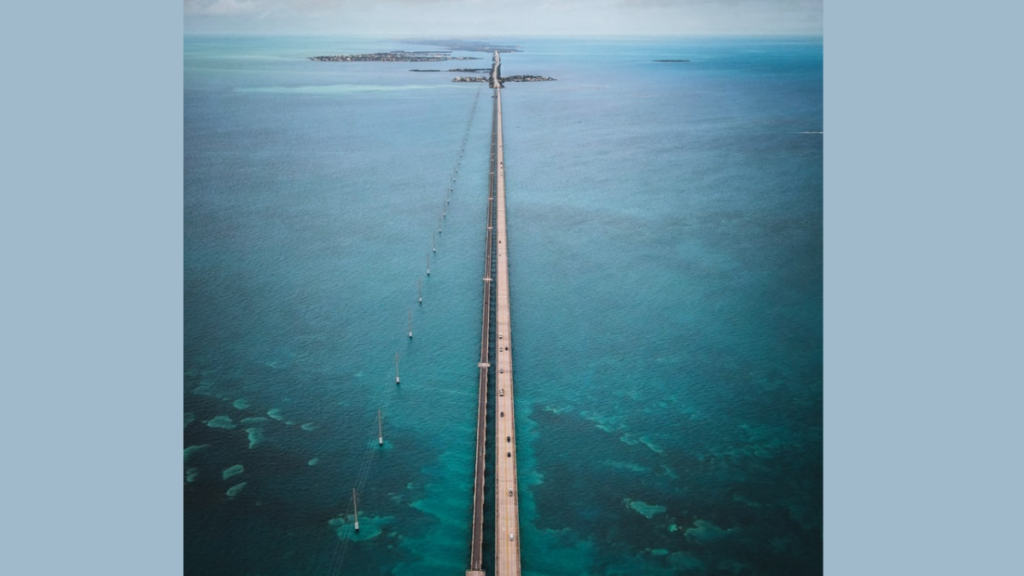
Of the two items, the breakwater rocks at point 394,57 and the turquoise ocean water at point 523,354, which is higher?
the breakwater rocks at point 394,57

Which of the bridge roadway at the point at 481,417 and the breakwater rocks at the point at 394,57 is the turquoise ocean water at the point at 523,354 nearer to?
the bridge roadway at the point at 481,417

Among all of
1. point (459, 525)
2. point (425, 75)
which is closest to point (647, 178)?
point (459, 525)

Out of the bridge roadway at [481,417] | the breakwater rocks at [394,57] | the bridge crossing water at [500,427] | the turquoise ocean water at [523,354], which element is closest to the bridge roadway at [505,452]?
the bridge crossing water at [500,427]

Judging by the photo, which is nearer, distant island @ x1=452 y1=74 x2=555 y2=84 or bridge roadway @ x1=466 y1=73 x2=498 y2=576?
bridge roadway @ x1=466 y1=73 x2=498 y2=576

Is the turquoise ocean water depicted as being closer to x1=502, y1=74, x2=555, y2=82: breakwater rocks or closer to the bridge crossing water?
the bridge crossing water

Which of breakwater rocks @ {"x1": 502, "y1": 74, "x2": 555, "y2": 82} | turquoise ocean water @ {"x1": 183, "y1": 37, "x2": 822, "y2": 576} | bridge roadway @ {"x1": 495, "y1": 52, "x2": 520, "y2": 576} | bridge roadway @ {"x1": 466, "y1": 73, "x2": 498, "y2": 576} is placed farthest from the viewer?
breakwater rocks @ {"x1": 502, "y1": 74, "x2": 555, "y2": 82}

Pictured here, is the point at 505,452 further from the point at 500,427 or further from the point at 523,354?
the point at 523,354

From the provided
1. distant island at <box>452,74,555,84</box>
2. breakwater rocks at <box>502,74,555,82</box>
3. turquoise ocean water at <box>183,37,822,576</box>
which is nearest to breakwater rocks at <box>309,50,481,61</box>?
distant island at <box>452,74,555,84</box>
